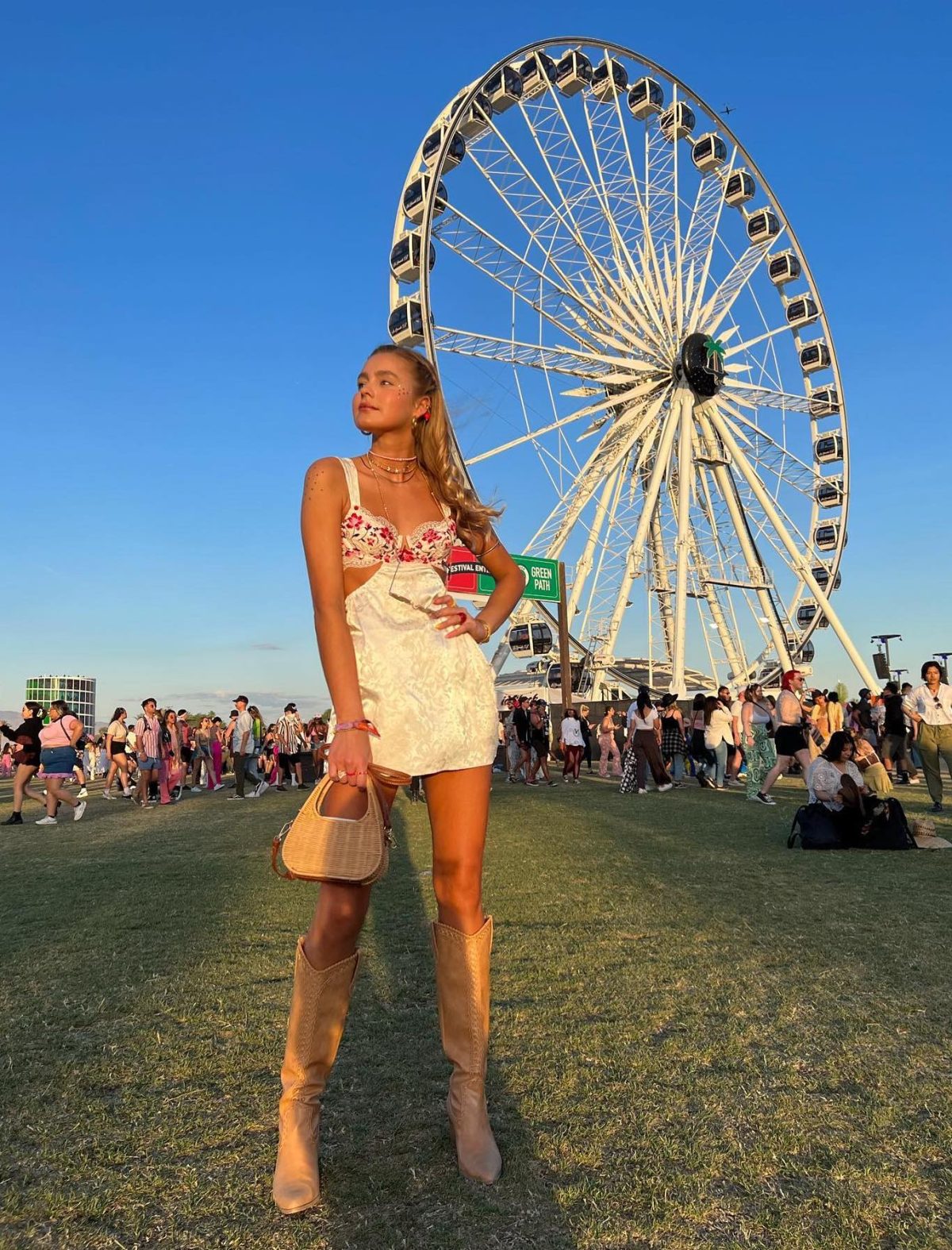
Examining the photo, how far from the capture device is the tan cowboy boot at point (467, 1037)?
2193mm

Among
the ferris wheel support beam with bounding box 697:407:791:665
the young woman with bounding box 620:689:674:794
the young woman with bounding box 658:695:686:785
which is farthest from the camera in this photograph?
the ferris wheel support beam with bounding box 697:407:791:665

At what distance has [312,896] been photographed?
6.09 m

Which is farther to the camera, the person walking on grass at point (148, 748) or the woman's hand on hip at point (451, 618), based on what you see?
the person walking on grass at point (148, 748)

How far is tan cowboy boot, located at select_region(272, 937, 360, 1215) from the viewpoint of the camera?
2072 mm

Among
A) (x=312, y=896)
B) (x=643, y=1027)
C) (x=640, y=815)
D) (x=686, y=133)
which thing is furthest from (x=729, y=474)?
(x=643, y=1027)

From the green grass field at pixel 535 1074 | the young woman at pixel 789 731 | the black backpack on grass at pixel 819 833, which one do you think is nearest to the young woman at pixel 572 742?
the young woman at pixel 789 731

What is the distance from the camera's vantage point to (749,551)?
32.2m

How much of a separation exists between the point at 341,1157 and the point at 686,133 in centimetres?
3459

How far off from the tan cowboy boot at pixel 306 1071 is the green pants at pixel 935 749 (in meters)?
10.2

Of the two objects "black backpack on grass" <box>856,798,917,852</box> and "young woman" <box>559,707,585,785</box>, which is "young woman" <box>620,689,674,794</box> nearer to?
"young woman" <box>559,707,585,785</box>

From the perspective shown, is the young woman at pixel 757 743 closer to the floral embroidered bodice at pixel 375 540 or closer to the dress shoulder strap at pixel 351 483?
the floral embroidered bodice at pixel 375 540

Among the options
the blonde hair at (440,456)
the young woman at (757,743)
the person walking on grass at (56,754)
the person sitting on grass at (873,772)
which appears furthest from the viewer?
the young woman at (757,743)

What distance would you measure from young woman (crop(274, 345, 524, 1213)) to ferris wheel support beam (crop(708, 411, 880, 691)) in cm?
2924

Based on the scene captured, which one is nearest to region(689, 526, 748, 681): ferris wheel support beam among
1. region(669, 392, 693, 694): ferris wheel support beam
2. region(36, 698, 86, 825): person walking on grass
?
region(669, 392, 693, 694): ferris wheel support beam
